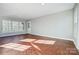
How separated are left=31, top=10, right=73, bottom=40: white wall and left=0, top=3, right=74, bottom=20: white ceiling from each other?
103 millimetres

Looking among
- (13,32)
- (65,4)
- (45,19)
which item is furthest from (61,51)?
(13,32)

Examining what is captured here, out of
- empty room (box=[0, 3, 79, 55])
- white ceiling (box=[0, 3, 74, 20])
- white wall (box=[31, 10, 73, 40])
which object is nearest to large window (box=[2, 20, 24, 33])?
empty room (box=[0, 3, 79, 55])

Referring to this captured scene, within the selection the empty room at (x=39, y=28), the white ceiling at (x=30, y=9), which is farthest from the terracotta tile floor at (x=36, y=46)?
the white ceiling at (x=30, y=9)

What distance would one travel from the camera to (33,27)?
1.98 metres

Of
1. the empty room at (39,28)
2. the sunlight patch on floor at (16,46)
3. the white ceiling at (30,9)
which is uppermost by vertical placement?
the white ceiling at (30,9)

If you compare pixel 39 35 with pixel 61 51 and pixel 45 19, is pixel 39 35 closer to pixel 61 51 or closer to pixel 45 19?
pixel 45 19

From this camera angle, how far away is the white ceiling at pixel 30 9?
1.78m

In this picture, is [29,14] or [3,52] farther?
[29,14]

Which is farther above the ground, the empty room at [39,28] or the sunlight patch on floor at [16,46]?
the empty room at [39,28]

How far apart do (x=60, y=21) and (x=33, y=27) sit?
60 centimetres

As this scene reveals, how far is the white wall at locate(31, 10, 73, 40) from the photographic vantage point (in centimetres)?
180

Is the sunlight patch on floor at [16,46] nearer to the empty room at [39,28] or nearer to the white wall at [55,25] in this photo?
the empty room at [39,28]

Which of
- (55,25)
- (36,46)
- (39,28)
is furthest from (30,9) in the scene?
(36,46)

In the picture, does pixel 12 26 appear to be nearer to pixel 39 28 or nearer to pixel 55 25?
pixel 39 28
